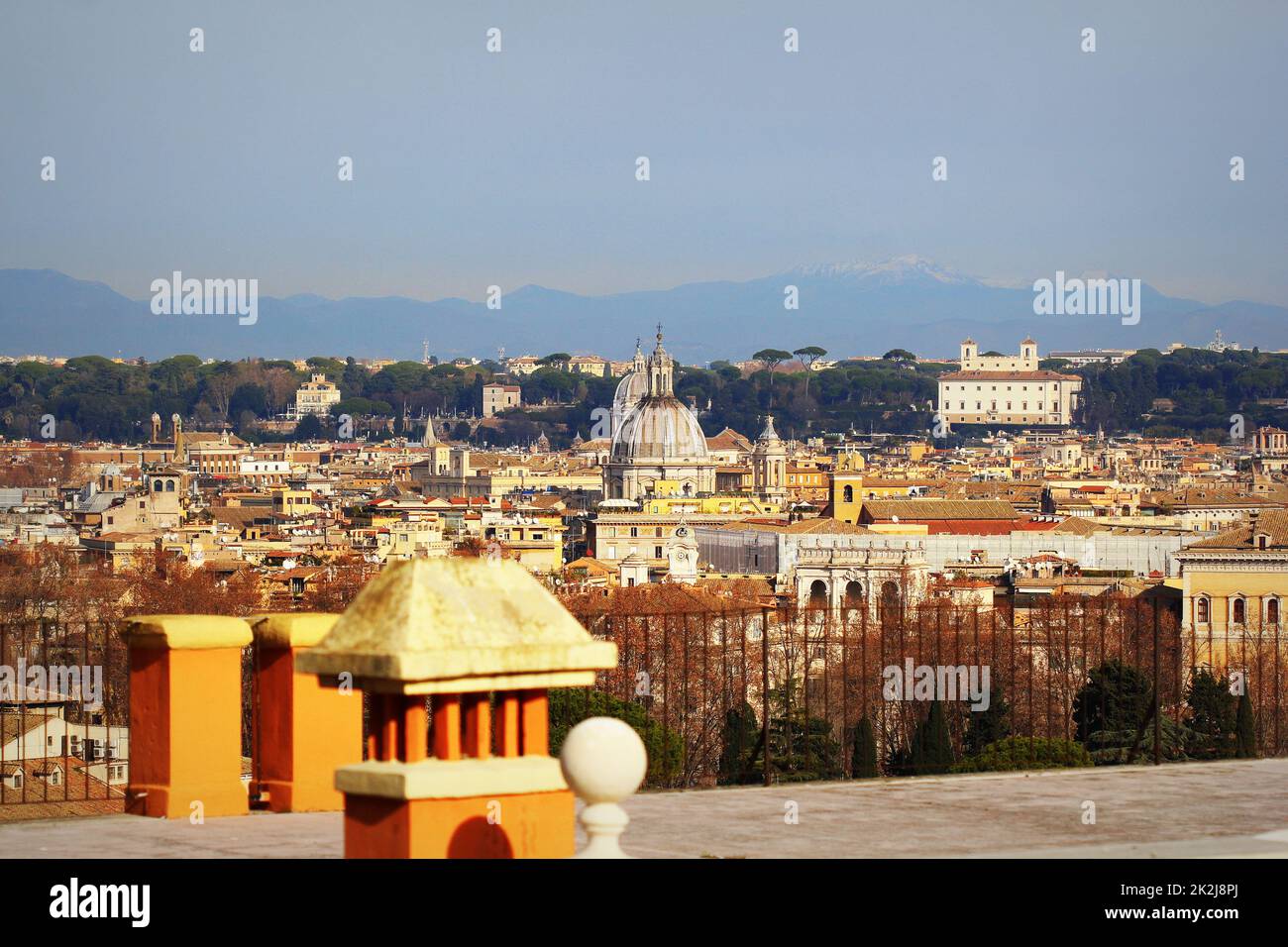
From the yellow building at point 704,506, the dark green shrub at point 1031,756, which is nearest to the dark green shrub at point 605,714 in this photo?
the dark green shrub at point 1031,756

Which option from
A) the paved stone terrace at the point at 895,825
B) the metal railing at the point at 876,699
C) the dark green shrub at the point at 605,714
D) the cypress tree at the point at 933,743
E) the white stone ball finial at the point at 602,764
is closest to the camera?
the white stone ball finial at the point at 602,764

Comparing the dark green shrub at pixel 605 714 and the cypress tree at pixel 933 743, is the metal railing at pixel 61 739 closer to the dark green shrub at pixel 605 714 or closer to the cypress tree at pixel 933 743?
the dark green shrub at pixel 605 714

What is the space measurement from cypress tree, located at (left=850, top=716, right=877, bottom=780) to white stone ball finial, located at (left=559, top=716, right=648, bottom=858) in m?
7.27

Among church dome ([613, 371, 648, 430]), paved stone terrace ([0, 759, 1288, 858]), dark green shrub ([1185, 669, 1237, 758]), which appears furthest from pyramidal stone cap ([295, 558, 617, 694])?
church dome ([613, 371, 648, 430])

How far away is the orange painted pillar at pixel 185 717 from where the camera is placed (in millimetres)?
6426

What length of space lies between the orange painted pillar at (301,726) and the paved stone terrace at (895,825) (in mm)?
146

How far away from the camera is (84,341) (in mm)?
198250

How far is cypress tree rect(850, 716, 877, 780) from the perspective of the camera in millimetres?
11541

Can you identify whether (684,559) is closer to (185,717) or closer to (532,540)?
(532,540)

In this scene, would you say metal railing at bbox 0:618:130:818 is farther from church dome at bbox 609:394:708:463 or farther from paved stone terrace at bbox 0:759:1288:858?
church dome at bbox 609:394:708:463

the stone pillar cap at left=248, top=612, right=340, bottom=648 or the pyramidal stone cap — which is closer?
the pyramidal stone cap

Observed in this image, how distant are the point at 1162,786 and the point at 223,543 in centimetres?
5470
